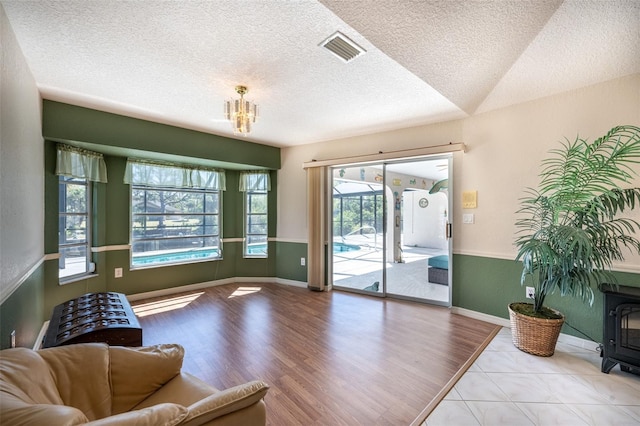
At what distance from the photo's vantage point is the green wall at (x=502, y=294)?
2607 mm

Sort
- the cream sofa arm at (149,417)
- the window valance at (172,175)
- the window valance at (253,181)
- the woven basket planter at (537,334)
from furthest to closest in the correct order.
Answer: the window valance at (253,181)
the window valance at (172,175)
the woven basket planter at (537,334)
the cream sofa arm at (149,417)

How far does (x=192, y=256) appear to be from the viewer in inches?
187

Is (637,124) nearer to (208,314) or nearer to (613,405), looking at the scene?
(613,405)

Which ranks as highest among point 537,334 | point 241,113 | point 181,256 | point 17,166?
point 241,113

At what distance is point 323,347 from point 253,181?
130 inches

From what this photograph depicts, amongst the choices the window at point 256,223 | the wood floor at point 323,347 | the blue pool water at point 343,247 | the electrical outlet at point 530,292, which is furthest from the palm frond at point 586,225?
the window at point 256,223

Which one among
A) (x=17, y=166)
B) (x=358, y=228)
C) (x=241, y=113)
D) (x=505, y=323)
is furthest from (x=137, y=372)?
(x=358, y=228)

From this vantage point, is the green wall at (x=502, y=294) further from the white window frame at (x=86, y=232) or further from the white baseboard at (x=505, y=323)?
the white window frame at (x=86, y=232)

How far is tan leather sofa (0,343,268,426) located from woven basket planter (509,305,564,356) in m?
2.57

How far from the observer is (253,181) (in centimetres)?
503

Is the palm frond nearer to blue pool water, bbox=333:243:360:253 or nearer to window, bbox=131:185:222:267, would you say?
blue pool water, bbox=333:243:360:253

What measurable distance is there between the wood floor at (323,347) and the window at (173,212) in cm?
79

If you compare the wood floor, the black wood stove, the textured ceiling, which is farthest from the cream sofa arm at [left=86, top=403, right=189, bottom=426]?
the black wood stove

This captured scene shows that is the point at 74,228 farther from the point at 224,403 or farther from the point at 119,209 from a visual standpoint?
the point at 224,403
